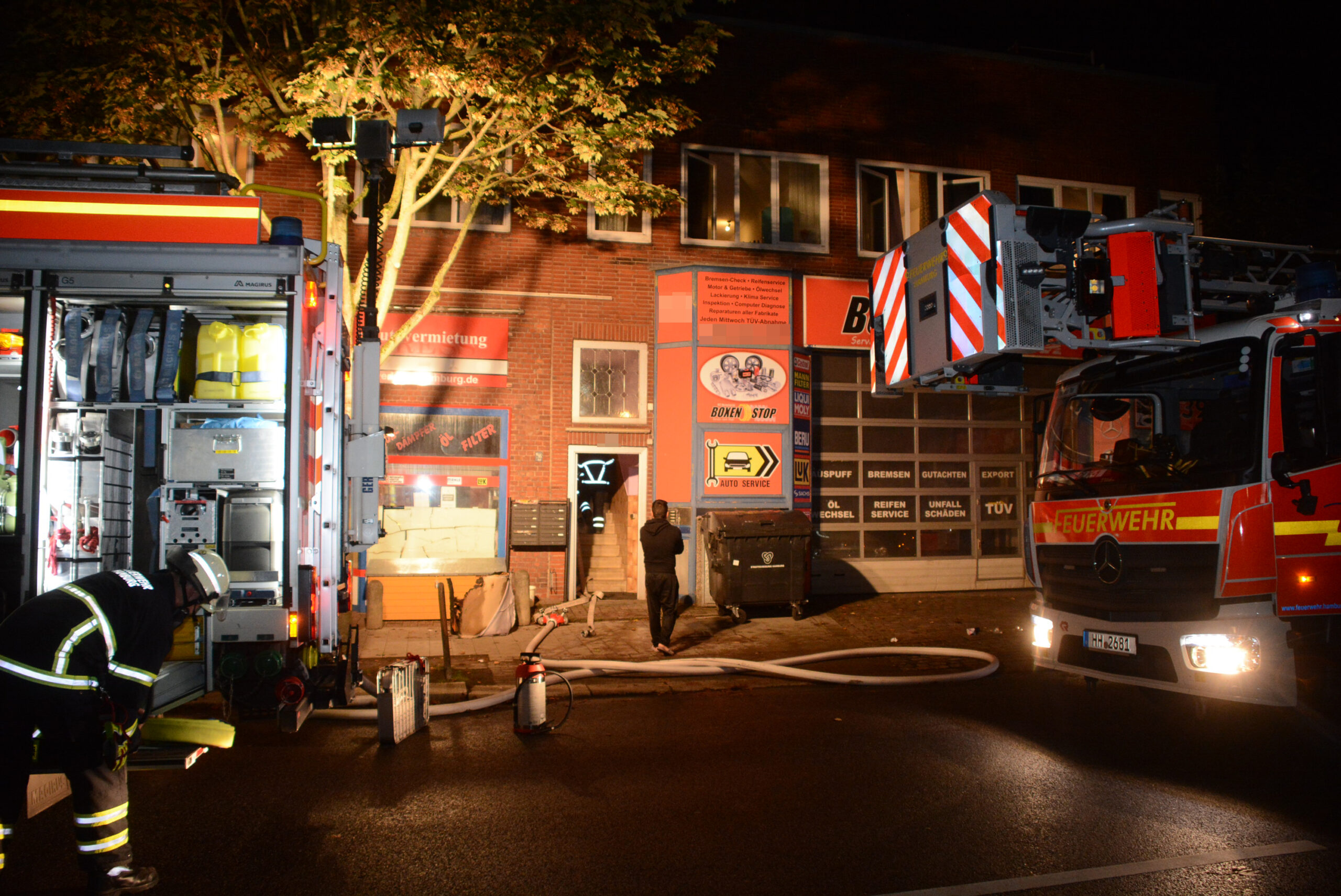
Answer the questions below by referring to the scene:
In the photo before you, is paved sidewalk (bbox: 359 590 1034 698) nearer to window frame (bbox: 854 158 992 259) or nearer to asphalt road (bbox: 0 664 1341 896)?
asphalt road (bbox: 0 664 1341 896)

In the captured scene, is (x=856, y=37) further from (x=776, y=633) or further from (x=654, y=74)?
(x=776, y=633)

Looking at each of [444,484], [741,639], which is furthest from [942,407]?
[444,484]

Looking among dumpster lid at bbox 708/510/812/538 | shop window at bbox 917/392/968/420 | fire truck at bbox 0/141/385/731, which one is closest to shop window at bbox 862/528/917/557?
shop window at bbox 917/392/968/420

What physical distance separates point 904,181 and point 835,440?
462 centimetres

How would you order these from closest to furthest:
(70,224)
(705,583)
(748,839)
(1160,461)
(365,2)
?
(748,839)
(70,224)
(1160,461)
(365,2)
(705,583)

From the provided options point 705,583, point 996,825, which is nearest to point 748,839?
point 996,825

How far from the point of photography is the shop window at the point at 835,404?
13133 mm

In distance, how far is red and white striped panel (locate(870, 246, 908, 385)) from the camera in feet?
21.7

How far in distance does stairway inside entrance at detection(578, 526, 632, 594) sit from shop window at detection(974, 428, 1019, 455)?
6221 mm

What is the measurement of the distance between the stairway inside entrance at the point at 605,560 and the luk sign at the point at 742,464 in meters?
2.11

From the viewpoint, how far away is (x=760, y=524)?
1066 cm

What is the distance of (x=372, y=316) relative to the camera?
5918 mm

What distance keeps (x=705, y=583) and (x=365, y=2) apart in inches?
324

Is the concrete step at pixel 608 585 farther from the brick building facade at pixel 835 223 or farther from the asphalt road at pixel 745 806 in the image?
the asphalt road at pixel 745 806
